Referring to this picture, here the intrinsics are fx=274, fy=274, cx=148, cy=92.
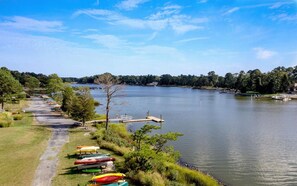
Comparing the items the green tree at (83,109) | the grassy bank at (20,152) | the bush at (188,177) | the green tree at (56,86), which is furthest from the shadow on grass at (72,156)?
the green tree at (56,86)

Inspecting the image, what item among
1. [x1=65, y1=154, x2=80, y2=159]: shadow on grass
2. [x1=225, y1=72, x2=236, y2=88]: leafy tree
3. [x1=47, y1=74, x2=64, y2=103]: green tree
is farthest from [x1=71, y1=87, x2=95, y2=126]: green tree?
[x1=225, y1=72, x2=236, y2=88]: leafy tree

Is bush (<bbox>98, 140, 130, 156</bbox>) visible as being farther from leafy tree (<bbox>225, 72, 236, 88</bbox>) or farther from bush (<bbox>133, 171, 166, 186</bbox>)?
leafy tree (<bbox>225, 72, 236, 88</bbox>)

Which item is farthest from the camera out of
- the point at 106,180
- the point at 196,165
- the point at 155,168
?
the point at 196,165

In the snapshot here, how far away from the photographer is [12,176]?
17703 mm

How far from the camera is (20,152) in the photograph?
23.5 meters

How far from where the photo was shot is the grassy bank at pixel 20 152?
17.6m

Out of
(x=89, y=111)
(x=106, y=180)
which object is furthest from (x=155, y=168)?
(x=89, y=111)

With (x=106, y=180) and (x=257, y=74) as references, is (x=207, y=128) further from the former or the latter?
(x=257, y=74)

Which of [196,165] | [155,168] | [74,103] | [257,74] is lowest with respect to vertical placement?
[196,165]

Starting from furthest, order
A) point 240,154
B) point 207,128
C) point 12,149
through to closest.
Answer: point 207,128 < point 240,154 < point 12,149

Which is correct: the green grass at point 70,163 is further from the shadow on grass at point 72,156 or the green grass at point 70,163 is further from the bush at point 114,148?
the bush at point 114,148

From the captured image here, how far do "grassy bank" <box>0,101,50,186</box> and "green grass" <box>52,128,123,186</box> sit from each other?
1.73m

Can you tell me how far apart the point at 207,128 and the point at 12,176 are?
33.2 metres

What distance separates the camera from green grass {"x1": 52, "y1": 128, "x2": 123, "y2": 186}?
667 inches
